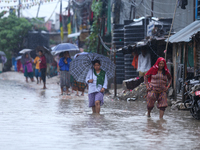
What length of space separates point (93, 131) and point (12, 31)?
4183cm

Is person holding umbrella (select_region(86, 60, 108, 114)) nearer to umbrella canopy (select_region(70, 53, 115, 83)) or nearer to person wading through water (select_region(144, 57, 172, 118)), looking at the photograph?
umbrella canopy (select_region(70, 53, 115, 83))

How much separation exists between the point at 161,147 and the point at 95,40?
18.4 meters

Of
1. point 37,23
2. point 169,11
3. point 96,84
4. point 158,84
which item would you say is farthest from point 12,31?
point 158,84

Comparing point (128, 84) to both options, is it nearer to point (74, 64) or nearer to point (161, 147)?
point (74, 64)

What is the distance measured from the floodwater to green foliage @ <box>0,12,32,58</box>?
3785 centimetres

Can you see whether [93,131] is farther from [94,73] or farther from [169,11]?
[169,11]

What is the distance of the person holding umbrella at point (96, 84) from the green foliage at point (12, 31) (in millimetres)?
38197

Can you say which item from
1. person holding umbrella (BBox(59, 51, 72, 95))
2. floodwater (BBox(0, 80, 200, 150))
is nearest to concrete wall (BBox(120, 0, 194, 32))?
person holding umbrella (BBox(59, 51, 72, 95))

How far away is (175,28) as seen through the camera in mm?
18297

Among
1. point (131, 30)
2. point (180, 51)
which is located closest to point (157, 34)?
point (180, 51)

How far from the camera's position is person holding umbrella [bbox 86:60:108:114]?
9.91 m

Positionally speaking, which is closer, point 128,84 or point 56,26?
point 128,84

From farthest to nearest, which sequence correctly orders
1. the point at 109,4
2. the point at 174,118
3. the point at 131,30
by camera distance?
the point at 109,4
the point at 131,30
the point at 174,118

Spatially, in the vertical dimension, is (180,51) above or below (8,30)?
below
